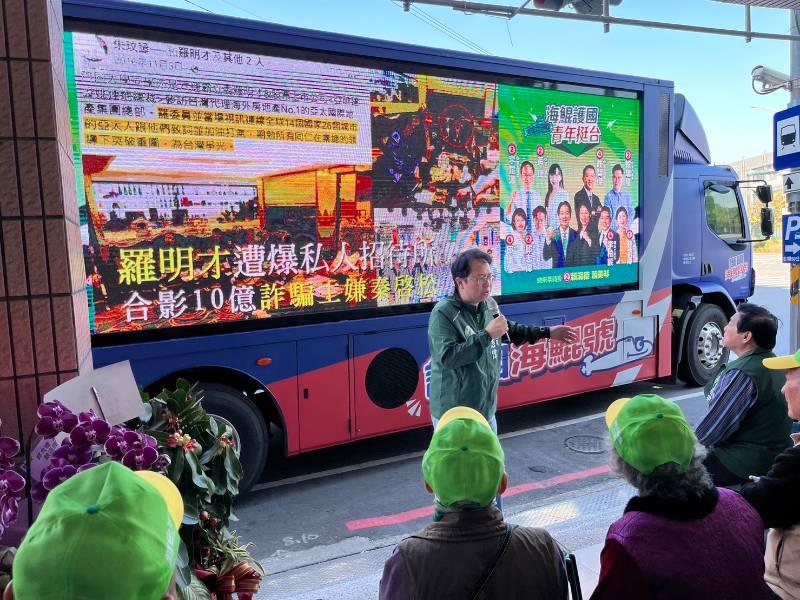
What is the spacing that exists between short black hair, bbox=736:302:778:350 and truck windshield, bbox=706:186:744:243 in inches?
203

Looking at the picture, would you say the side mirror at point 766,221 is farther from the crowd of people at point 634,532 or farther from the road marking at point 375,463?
the crowd of people at point 634,532

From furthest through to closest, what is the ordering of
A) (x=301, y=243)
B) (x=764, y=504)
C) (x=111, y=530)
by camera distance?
(x=301, y=243) → (x=764, y=504) → (x=111, y=530)

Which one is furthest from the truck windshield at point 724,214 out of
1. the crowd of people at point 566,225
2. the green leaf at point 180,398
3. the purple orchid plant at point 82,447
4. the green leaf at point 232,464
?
the purple orchid plant at point 82,447

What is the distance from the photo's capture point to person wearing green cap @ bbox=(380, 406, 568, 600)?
61.7 inches

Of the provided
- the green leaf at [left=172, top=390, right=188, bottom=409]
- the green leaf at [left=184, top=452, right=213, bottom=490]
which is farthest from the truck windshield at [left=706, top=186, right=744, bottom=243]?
the green leaf at [left=184, top=452, right=213, bottom=490]

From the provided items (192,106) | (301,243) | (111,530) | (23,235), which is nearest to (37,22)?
(23,235)

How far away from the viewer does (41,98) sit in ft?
6.98

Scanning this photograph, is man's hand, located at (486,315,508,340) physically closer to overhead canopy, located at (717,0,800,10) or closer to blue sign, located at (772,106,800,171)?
blue sign, located at (772,106,800,171)

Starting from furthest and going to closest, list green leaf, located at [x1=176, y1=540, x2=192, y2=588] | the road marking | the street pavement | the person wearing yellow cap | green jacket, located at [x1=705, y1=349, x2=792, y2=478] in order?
the road marking → the street pavement → green jacket, located at [x1=705, y1=349, x2=792, y2=478] → the person wearing yellow cap → green leaf, located at [x1=176, y1=540, x2=192, y2=588]

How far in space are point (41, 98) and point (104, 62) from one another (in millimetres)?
2024

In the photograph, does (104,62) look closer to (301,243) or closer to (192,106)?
(192,106)

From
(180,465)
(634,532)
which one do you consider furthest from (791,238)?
(180,465)

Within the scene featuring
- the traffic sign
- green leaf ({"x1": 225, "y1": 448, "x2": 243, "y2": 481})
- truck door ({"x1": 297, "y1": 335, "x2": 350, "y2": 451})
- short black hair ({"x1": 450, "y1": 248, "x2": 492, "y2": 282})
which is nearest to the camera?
green leaf ({"x1": 225, "y1": 448, "x2": 243, "y2": 481})

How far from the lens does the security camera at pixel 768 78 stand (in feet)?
34.4
